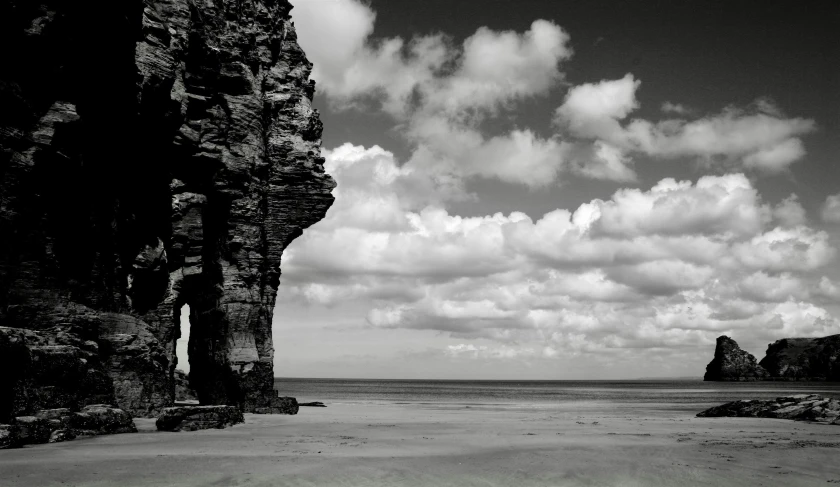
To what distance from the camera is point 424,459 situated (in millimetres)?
15320

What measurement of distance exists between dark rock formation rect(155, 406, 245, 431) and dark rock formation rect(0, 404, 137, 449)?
1091mm

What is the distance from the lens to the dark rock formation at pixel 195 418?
21062mm

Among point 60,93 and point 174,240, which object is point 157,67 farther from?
point 174,240

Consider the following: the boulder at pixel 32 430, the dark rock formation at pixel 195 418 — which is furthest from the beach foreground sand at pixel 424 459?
the dark rock formation at pixel 195 418

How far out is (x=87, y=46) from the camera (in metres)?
21.5

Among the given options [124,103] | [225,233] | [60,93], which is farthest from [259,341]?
[60,93]

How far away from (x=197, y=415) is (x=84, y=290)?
18.5ft

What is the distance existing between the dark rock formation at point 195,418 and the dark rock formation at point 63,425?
109 cm

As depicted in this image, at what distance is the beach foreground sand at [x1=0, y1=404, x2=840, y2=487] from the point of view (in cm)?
1236

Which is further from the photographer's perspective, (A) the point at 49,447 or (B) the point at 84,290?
(B) the point at 84,290

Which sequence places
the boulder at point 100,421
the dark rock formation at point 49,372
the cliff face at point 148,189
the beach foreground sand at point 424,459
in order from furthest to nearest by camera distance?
the cliff face at point 148,189, the boulder at point 100,421, the dark rock formation at point 49,372, the beach foreground sand at point 424,459

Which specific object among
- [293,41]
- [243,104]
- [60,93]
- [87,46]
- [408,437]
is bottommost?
[408,437]

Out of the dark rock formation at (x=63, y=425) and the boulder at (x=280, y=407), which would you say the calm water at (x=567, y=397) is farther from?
the dark rock formation at (x=63, y=425)

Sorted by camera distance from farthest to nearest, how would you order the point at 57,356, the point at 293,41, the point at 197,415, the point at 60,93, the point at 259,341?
the point at 293,41
the point at 259,341
the point at 197,415
the point at 60,93
the point at 57,356
